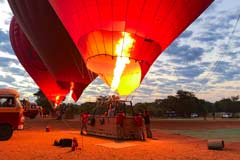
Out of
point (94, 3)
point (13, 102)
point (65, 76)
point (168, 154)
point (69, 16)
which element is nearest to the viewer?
point (168, 154)

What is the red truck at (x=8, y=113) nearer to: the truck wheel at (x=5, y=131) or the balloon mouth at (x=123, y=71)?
the truck wheel at (x=5, y=131)

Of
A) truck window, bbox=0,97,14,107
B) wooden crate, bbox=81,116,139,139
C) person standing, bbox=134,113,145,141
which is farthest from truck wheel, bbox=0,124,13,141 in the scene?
person standing, bbox=134,113,145,141

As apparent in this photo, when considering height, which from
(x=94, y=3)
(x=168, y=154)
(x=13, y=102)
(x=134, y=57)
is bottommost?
(x=168, y=154)

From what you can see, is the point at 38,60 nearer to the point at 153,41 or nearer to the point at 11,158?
the point at 153,41

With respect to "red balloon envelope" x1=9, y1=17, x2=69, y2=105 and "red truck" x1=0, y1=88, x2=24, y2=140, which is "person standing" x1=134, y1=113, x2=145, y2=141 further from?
"red balloon envelope" x1=9, y1=17, x2=69, y2=105

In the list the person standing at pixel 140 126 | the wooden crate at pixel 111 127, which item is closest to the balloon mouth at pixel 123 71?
the person standing at pixel 140 126

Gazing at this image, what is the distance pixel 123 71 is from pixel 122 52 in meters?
0.99

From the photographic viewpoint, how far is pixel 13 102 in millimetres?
16953

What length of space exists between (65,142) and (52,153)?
1904 mm

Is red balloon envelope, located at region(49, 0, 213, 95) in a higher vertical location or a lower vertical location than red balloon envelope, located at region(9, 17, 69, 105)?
lower

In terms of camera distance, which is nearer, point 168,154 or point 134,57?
point 168,154

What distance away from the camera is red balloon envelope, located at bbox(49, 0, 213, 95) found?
1307cm

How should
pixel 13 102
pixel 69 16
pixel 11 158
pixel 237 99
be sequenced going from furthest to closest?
pixel 237 99 → pixel 13 102 → pixel 69 16 → pixel 11 158

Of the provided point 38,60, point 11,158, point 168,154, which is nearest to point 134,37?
point 168,154
